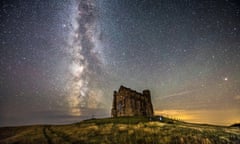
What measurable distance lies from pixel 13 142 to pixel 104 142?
1597 centimetres

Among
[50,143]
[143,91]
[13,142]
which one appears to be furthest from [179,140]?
[143,91]

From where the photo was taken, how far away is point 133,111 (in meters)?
67.2

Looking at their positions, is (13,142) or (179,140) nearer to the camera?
(179,140)

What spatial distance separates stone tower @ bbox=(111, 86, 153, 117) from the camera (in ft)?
224

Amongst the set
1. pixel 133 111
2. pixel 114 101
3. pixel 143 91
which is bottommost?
pixel 133 111

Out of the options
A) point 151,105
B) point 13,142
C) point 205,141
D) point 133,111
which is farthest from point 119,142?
point 151,105

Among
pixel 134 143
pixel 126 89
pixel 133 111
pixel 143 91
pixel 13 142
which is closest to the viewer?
pixel 134 143

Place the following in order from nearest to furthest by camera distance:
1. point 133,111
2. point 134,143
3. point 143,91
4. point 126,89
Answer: point 134,143, point 133,111, point 126,89, point 143,91

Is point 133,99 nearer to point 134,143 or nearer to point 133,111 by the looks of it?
point 133,111

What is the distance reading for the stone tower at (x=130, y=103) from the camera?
68.3 m

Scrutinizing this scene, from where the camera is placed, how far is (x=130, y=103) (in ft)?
225

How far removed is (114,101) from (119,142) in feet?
182

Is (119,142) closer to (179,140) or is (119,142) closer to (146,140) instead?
(146,140)

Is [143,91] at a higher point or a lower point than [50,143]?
higher
